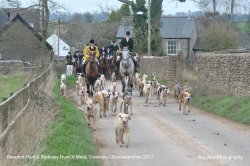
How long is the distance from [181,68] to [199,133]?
61.0 feet

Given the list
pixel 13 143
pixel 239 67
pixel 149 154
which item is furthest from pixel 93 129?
pixel 239 67

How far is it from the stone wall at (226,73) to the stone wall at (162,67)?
7.02 meters

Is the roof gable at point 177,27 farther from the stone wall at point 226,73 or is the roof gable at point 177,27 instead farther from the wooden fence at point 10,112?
the wooden fence at point 10,112

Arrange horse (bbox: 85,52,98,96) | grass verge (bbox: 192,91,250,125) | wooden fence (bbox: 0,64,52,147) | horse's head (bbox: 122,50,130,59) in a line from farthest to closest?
horse (bbox: 85,52,98,96) → horse's head (bbox: 122,50,130,59) → grass verge (bbox: 192,91,250,125) → wooden fence (bbox: 0,64,52,147)

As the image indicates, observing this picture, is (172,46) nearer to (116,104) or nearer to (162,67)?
(162,67)

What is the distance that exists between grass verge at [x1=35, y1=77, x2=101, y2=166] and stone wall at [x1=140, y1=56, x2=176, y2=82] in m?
19.5

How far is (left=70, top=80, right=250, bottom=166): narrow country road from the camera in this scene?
11.9m

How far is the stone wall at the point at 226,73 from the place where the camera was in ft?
70.9

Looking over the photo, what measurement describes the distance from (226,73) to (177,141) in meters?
9.96

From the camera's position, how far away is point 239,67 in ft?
72.6

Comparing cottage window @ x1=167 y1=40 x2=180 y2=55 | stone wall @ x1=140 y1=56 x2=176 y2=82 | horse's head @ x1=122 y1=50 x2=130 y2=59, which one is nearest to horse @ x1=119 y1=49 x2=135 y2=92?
horse's head @ x1=122 y1=50 x2=130 y2=59

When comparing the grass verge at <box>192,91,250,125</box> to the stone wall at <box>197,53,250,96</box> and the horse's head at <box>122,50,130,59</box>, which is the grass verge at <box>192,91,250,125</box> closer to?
the stone wall at <box>197,53,250,96</box>

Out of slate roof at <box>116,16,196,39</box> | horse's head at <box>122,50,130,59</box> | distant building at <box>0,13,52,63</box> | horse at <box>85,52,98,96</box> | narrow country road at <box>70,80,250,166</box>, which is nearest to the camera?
narrow country road at <box>70,80,250,166</box>

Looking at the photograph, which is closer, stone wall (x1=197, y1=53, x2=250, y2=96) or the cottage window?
stone wall (x1=197, y1=53, x2=250, y2=96)
